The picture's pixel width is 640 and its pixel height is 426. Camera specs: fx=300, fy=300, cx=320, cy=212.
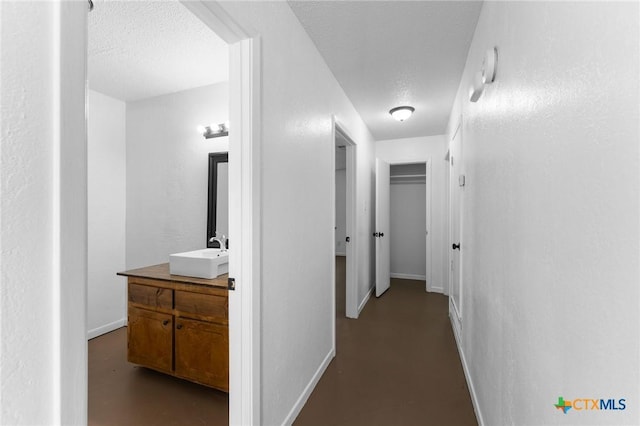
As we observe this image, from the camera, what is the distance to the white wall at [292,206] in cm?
150

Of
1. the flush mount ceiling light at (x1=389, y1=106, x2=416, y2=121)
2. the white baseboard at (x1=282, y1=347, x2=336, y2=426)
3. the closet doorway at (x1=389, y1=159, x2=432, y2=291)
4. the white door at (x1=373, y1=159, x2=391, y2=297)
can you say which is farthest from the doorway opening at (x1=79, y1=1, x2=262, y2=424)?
the closet doorway at (x1=389, y1=159, x2=432, y2=291)

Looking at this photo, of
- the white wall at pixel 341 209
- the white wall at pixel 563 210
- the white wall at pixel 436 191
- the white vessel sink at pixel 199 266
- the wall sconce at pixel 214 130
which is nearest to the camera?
the white wall at pixel 563 210

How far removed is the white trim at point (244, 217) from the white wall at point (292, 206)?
0.26 feet

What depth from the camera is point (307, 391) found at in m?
2.01

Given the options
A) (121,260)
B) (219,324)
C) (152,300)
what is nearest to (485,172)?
(219,324)

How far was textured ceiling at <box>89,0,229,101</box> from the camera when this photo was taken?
177cm

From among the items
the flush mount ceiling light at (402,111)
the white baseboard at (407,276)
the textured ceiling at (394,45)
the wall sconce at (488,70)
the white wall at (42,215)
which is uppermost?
the textured ceiling at (394,45)

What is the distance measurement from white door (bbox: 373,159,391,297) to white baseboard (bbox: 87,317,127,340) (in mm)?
3032

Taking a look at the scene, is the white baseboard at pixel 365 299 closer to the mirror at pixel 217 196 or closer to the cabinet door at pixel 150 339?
the mirror at pixel 217 196

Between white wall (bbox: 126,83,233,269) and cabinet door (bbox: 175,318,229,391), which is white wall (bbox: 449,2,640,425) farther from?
white wall (bbox: 126,83,233,269)

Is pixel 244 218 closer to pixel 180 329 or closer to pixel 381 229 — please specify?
pixel 180 329

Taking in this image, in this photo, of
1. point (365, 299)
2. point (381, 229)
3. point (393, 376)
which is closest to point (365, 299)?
point (365, 299)

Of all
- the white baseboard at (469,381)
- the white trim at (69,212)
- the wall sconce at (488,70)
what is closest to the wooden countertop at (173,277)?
the white trim at (69,212)

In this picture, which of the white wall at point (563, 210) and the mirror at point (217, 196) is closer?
the white wall at point (563, 210)
